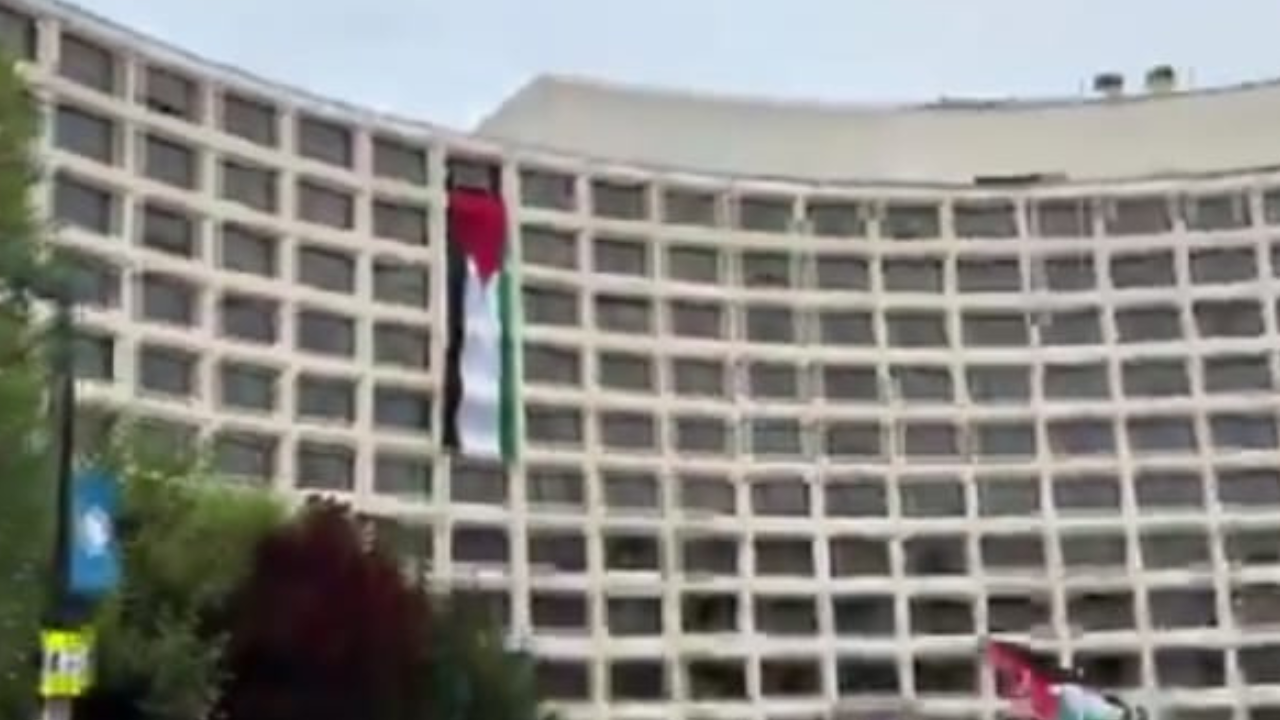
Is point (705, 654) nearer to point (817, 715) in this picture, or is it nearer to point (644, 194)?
point (817, 715)

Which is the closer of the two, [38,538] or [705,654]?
[38,538]

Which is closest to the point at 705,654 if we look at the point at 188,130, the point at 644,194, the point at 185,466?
the point at 644,194

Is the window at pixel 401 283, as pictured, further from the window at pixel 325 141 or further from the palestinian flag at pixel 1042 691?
the palestinian flag at pixel 1042 691

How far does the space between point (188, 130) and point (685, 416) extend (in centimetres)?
1978

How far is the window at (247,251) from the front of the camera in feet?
216

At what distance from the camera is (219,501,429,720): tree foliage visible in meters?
34.7

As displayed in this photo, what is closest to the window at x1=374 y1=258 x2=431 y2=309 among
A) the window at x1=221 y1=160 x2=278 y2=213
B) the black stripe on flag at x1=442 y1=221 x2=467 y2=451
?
the black stripe on flag at x1=442 y1=221 x2=467 y2=451

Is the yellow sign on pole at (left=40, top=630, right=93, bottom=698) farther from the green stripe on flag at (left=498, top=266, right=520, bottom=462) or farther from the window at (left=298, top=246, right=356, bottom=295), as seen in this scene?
the green stripe on flag at (left=498, top=266, right=520, bottom=462)

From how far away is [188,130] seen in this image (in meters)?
65.0

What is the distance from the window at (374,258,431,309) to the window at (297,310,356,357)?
5.50 ft

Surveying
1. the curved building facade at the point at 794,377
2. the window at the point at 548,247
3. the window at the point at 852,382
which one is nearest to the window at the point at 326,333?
the curved building facade at the point at 794,377

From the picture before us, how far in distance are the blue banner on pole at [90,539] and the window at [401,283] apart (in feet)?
150

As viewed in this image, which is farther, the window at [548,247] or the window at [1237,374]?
the window at [1237,374]

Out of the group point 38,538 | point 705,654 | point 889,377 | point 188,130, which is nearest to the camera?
point 38,538
